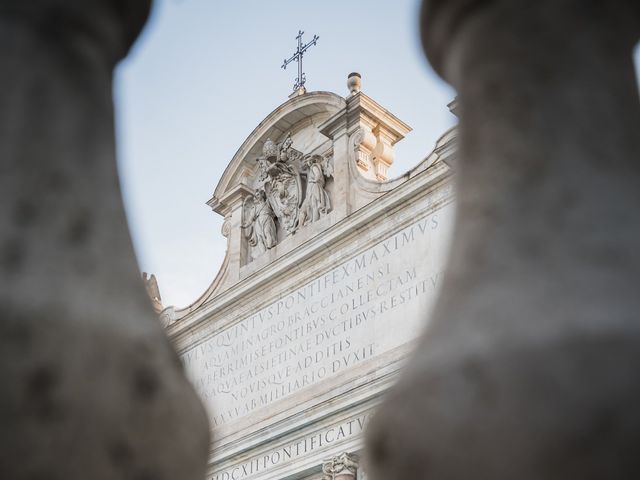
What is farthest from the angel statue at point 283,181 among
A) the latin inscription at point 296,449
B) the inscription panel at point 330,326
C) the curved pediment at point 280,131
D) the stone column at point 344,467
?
the stone column at point 344,467

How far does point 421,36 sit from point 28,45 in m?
0.49

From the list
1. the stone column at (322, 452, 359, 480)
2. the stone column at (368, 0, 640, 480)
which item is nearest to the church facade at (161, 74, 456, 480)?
the stone column at (322, 452, 359, 480)

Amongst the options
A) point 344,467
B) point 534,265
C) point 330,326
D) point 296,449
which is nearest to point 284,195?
point 330,326

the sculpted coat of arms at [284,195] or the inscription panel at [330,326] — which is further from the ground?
the sculpted coat of arms at [284,195]

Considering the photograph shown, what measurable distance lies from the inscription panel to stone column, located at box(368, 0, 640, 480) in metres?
10.9

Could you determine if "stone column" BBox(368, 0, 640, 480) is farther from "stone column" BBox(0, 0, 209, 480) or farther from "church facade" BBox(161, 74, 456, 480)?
"church facade" BBox(161, 74, 456, 480)

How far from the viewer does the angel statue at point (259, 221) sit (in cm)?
1566

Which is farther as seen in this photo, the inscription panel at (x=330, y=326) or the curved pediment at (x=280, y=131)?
the curved pediment at (x=280, y=131)

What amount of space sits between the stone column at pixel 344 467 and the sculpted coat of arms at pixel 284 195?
3911 millimetres

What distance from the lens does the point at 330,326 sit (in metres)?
13.6

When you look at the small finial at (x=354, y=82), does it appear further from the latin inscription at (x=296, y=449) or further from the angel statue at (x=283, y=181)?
the latin inscription at (x=296, y=449)

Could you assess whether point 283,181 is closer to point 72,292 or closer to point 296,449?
point 296,449

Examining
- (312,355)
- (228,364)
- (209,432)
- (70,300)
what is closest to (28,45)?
(70,300)

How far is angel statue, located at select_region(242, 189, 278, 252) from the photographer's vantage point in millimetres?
15664
